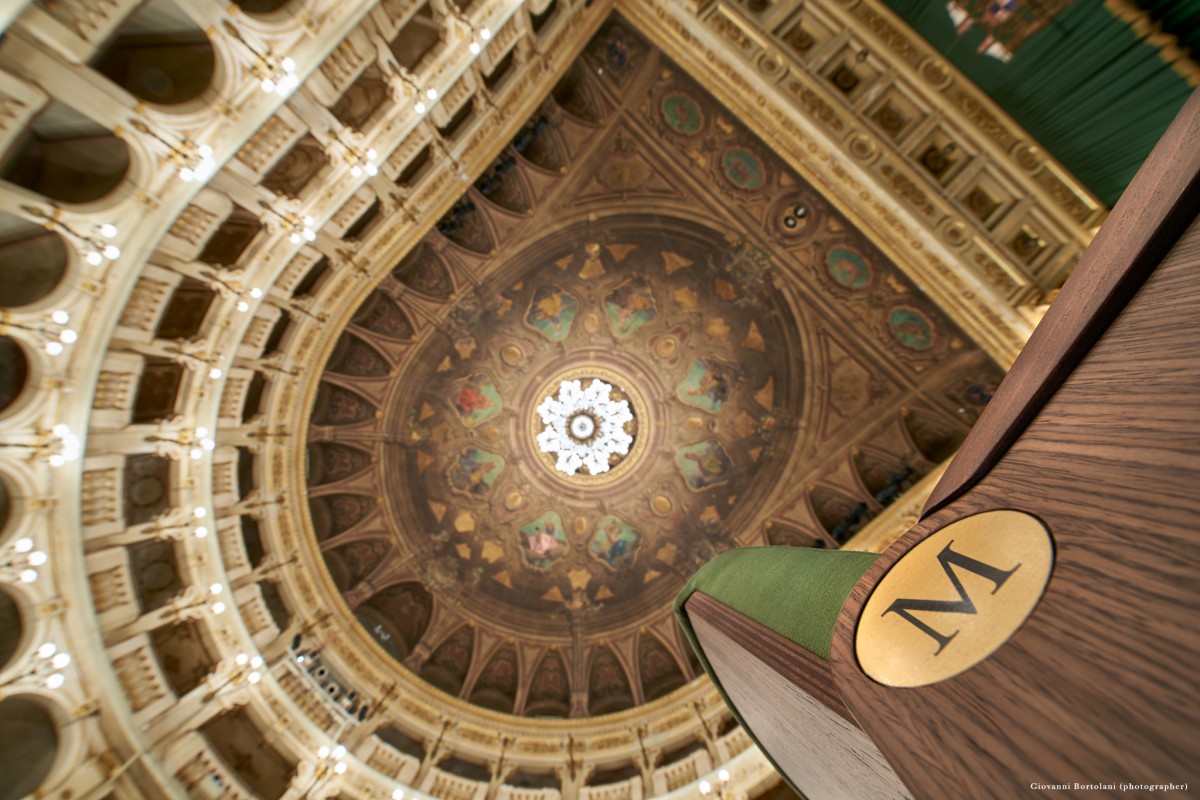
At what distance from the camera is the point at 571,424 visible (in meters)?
16.0

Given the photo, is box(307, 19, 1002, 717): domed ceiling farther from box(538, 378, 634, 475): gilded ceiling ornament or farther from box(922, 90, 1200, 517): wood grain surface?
box(922, 90, 1200, 517): wood grain surface

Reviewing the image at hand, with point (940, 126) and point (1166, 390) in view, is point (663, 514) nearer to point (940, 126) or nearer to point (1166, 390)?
point (940, 126)

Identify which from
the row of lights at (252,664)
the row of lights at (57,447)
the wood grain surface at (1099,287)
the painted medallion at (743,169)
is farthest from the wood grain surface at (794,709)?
the painted medallion at (743,169)

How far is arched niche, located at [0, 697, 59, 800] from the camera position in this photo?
706 centimetres

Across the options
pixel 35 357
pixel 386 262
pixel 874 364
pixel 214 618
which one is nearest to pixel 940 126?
pixel 874 364

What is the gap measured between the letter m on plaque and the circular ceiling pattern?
13130 millimetres

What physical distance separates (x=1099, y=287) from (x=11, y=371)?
422 inches

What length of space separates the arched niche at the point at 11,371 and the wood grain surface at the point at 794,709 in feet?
30.0

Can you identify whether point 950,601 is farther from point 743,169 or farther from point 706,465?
point 706,465

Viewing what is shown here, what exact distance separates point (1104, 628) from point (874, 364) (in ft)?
46.9

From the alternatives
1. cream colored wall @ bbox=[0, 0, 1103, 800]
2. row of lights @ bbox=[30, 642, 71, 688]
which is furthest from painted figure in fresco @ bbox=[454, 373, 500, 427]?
row of lights @ bbox=[30, 642, 71, 688]

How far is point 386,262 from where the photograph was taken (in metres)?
11.5

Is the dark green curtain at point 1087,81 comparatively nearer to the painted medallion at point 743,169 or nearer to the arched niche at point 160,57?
the painted medallion at point 743,169

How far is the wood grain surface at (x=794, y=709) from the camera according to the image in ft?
5.83
